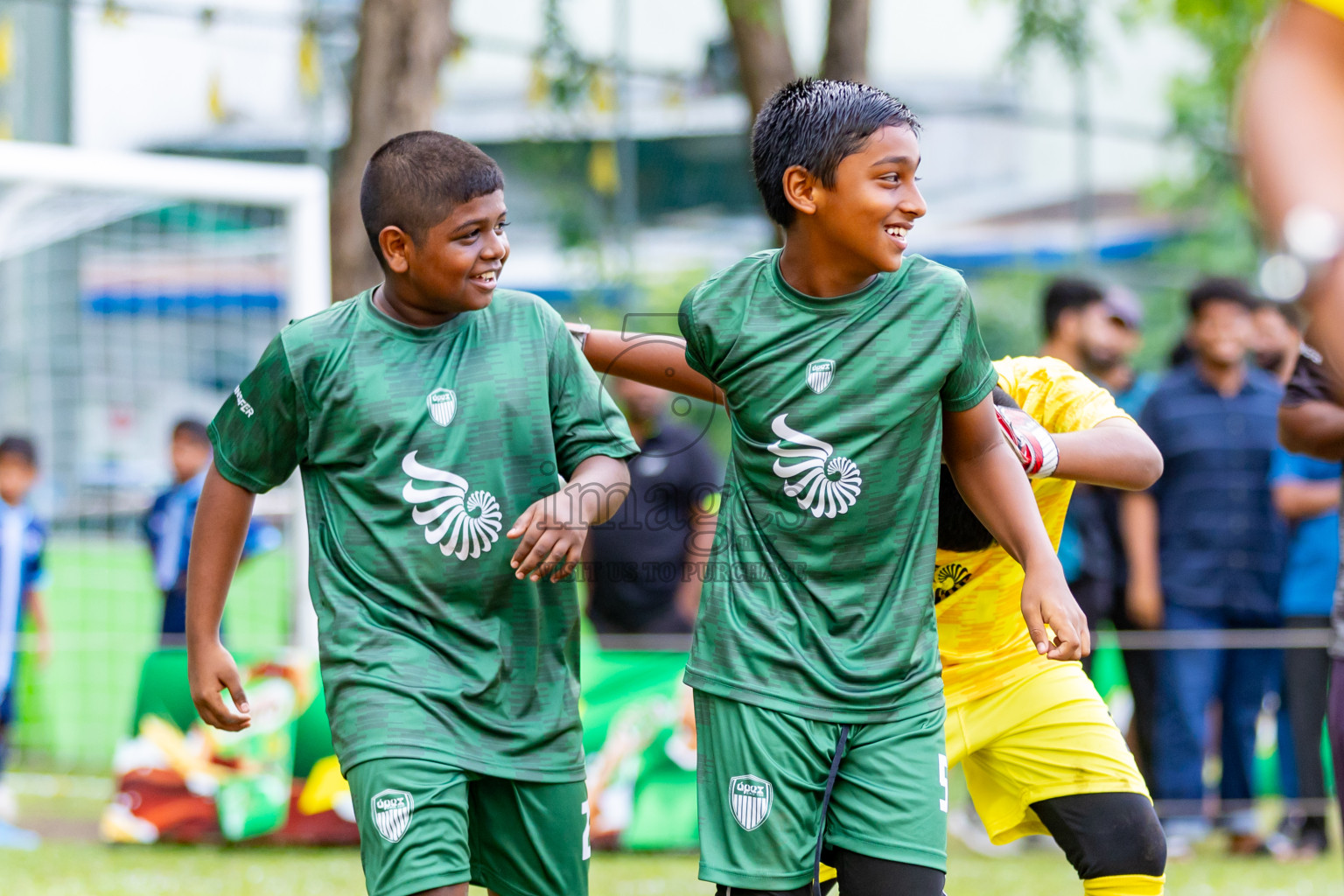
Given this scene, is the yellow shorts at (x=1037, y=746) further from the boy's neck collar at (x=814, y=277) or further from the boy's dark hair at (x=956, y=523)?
the boy's neck collar at (x=814, y=277)

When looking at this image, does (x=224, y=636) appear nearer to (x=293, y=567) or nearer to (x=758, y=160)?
(x=293, y=567)

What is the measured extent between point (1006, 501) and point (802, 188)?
30.3 inches

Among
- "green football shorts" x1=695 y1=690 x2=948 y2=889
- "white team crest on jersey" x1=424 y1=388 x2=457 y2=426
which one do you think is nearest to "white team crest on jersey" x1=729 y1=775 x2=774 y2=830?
"green football shorts" x1=695 y1=690 x2=948 y2=889

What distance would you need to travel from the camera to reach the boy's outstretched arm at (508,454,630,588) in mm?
2977

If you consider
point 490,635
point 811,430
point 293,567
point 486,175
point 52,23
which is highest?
point 52,23

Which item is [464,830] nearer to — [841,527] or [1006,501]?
[841,527]

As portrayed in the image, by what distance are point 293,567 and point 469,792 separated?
524cm

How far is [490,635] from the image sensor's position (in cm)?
313

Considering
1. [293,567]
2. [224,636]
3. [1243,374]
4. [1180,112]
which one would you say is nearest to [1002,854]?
[1243,374]

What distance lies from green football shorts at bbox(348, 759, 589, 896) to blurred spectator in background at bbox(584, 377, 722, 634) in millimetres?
Answer: 4308

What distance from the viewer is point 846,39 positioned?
9.06m

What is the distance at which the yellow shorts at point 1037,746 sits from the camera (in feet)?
10.9

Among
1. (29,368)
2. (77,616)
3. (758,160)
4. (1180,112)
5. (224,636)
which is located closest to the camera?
(758,160)

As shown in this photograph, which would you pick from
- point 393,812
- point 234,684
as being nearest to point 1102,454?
point 393,812
